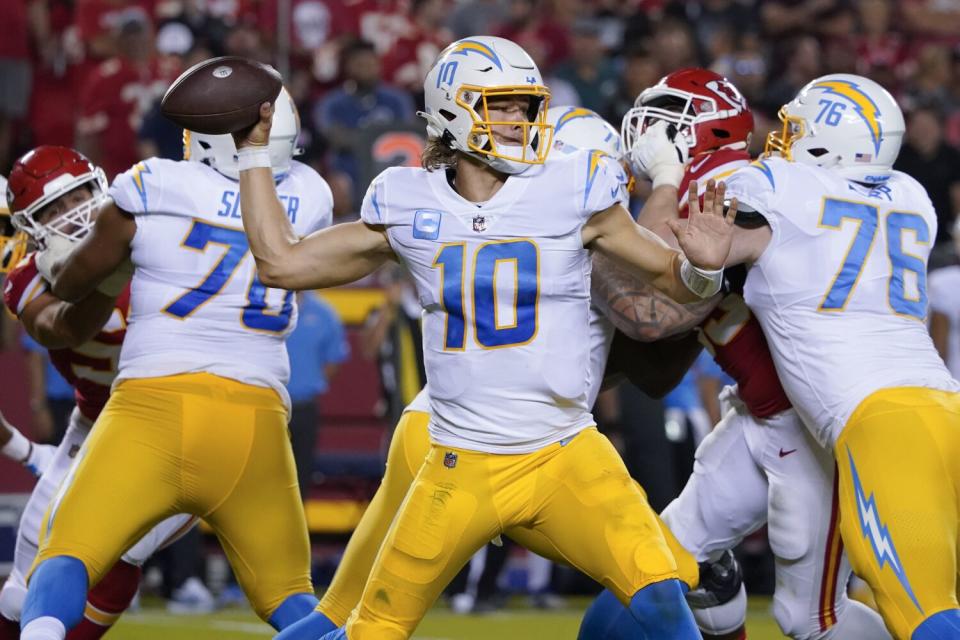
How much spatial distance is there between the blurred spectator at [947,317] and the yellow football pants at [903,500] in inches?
132

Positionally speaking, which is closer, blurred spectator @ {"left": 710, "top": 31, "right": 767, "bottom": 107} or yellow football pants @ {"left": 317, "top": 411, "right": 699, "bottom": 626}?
yellow football pants @ {"left": 317, "top": 411, "right": 699, "bottom": 626}

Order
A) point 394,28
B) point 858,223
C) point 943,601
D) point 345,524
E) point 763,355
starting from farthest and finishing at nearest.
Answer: point 394,28 < point 345,524 < point 763,355 < point 858,223 < point 943,601

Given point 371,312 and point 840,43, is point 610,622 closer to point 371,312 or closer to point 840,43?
point 371,312

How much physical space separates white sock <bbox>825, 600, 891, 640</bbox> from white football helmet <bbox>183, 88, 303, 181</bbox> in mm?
2164

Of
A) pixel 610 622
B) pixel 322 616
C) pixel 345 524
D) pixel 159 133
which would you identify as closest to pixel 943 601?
pixel 610 622

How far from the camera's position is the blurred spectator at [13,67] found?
10156 mm

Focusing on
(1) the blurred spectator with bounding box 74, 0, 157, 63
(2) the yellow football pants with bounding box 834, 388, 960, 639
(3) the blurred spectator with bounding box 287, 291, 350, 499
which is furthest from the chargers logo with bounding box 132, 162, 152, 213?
(1) the blurred spectator with bounding box 74, 0, 157, 63

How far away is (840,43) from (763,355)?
7.53 m

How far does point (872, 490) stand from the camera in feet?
13.0

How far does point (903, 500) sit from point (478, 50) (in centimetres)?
159

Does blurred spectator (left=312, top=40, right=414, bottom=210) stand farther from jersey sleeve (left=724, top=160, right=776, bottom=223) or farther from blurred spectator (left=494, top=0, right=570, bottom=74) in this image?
jersey sleeve (left=724, top=160, right=776, bottom=223)

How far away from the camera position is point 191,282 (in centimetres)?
437

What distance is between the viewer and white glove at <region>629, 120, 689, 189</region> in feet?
14.5

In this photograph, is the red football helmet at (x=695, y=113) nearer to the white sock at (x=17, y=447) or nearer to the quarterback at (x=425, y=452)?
the quarterback at (x=425, y=452)
